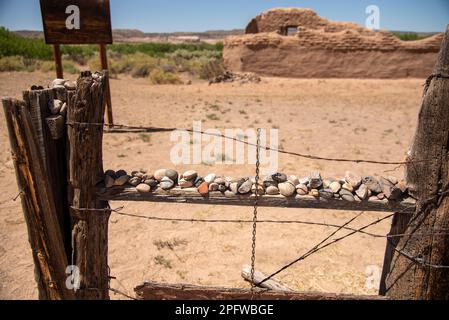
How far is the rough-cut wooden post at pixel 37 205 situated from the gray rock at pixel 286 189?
158 centimetres

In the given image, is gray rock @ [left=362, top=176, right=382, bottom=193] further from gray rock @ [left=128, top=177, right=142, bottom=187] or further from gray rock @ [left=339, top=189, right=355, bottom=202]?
gray rock @ [left=128, top=177, right=142, bottom=187]

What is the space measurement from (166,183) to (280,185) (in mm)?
824

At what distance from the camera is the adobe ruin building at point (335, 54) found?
17422mm

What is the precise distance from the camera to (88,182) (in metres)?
2.34

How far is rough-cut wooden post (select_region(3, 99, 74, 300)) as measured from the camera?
2131 millimetres

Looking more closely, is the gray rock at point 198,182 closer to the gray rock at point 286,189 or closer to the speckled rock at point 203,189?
the speckled rock at point 203,189

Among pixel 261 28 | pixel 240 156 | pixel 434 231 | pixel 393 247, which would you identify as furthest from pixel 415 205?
pixel 261 28

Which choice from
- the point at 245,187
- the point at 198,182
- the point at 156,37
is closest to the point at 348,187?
the point at 245,187

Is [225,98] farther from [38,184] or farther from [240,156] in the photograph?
[38,184]

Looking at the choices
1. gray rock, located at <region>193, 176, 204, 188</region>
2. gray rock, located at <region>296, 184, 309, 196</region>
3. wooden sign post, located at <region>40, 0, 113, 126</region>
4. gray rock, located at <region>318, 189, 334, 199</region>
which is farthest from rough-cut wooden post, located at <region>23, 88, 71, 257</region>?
wooden sign post, located at <region>40, 0, 113, 126</region>

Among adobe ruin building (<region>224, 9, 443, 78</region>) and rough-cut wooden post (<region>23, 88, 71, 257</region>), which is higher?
adobe ruin building (<region>224, 9, 443, 78</region>)

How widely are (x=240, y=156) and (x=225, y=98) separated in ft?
20.9
